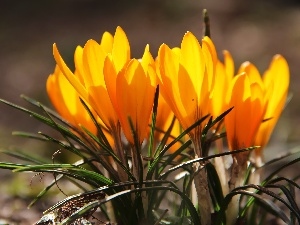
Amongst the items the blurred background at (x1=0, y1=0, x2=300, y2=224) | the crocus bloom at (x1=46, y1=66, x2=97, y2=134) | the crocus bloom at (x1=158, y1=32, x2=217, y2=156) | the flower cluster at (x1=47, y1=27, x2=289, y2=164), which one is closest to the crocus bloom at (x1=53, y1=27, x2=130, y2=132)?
the flower cluster at (x1=47, y1=27, x2=289, y2=164)

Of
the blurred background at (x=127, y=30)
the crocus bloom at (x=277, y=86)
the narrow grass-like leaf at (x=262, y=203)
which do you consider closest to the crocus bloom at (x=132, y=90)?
the narrow grass-like leaf at (x=262, y=203)

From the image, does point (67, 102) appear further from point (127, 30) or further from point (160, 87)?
point (127, 30)

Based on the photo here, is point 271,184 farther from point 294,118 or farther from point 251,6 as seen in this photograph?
point 251,6

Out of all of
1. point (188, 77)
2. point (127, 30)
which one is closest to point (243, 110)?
point (188, 77)

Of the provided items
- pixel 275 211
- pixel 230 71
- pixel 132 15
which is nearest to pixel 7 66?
pixel 132 15

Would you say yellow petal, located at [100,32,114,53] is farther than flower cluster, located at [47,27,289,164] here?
Yes

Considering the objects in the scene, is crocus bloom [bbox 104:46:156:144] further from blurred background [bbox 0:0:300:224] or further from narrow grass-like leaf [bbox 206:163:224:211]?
blurred background [bbox 0:0:300:224]
